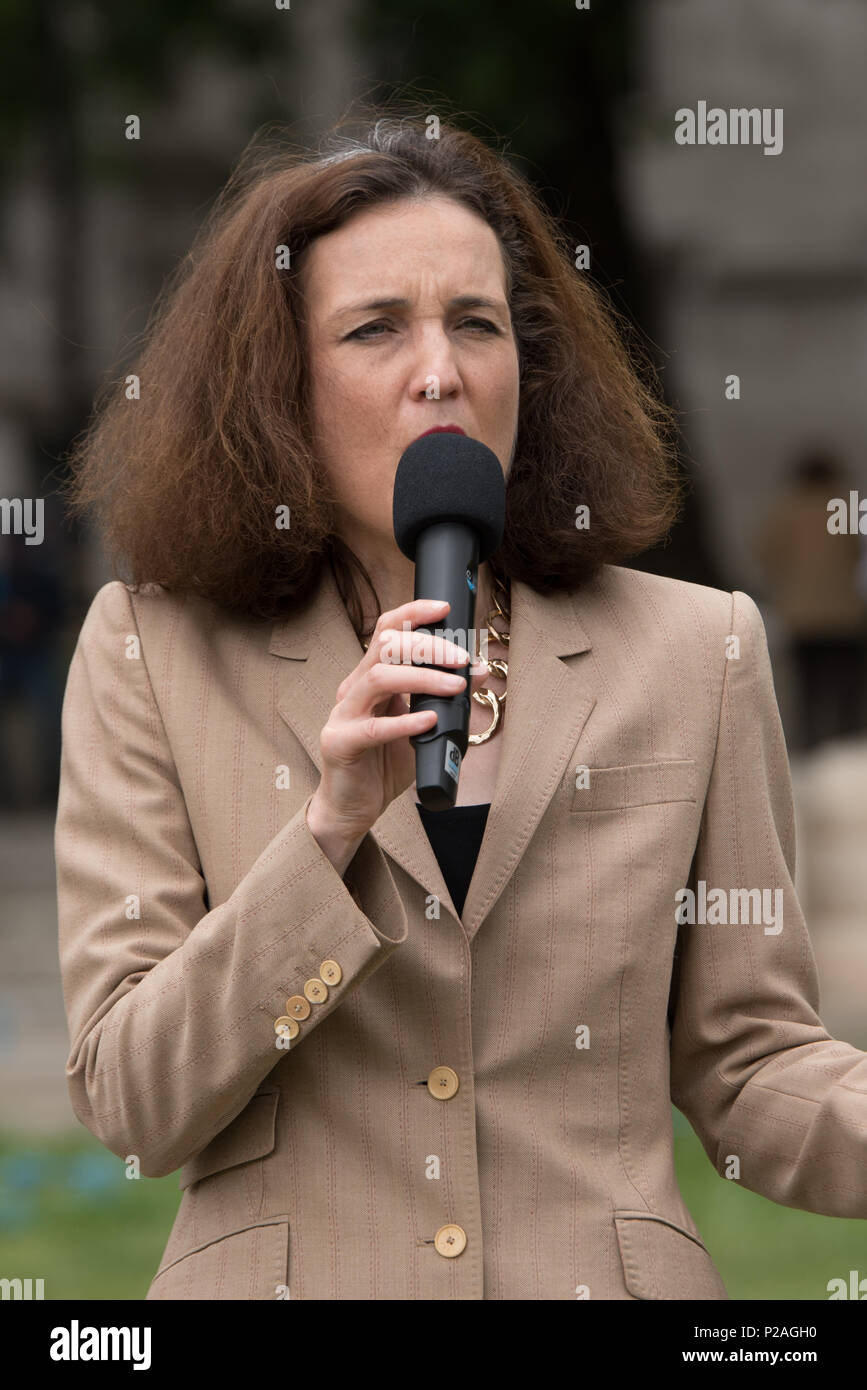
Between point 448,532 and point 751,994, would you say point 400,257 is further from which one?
point 751,994

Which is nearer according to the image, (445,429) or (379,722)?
(379,722)

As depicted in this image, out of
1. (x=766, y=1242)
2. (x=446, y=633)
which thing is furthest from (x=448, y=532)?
(x=766, y=1242)

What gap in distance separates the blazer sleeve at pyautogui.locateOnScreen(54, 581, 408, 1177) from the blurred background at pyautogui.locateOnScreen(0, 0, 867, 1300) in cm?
273

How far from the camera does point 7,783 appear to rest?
1220 centimetres

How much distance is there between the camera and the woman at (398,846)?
2400 millimetres

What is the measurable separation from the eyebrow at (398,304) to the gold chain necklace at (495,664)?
1.44 ft

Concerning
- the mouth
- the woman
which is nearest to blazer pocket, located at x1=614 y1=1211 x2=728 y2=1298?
the woman

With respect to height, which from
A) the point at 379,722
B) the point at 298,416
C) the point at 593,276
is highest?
the point at 593,276

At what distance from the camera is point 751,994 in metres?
2.63

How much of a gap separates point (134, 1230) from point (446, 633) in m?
3.71

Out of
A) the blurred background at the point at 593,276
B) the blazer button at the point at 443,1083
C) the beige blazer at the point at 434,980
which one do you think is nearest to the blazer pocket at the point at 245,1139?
the beige blazer at the point at 434,980

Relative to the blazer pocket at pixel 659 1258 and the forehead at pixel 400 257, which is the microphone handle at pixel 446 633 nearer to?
the forehead at pixel 400 257

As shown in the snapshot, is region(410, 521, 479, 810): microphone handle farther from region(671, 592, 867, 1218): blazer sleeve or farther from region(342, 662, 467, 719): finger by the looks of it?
region(671, 592, 867, 1218): blazer sleeve
